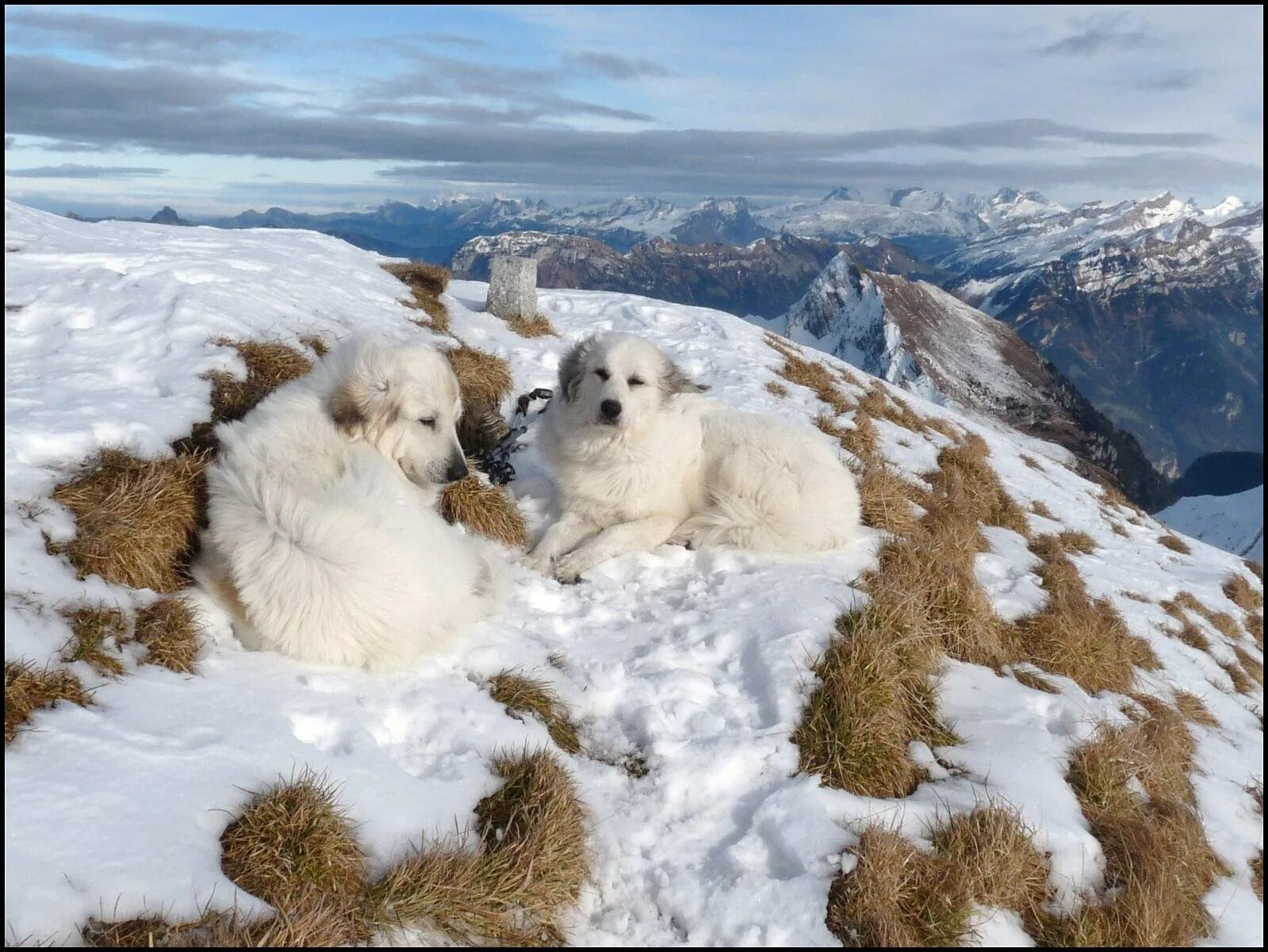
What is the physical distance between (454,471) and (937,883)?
13.9 ft

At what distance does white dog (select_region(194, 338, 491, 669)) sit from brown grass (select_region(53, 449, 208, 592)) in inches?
8.4

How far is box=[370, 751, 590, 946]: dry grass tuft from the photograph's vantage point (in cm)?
308

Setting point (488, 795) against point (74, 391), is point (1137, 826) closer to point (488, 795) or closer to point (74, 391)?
point (488, 795)

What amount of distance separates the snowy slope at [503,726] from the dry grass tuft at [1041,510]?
4.70 metres

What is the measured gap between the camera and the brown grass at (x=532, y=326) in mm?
12953

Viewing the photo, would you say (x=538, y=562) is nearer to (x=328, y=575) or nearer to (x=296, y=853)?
(x=328, y=575)

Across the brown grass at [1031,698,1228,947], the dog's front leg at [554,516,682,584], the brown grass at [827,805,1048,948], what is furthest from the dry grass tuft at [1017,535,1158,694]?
the dog's front leg at [554,516,682,584]

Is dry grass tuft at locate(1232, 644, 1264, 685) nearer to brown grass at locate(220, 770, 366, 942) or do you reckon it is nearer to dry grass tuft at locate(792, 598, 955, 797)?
dry grass tuft at locate(792, 598, 955, 797)

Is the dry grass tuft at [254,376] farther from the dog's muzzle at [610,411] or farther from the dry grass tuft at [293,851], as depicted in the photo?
the dry grass tuft at [293,851]

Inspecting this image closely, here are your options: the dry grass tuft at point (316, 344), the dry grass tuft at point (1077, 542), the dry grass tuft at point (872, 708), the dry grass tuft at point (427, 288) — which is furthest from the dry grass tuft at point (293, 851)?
the dry grass tuft at point (1077, 542)

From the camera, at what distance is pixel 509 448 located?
8.32 meters

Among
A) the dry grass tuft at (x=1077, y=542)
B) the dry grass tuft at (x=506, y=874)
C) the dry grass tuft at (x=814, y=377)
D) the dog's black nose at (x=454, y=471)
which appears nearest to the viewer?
the dry grass tuft at (x=506, y=874)

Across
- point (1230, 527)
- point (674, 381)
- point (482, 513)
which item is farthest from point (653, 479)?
point (1230, 527)

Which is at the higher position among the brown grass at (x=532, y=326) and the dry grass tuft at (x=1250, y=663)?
the brown grass at (x=532, y=326)
